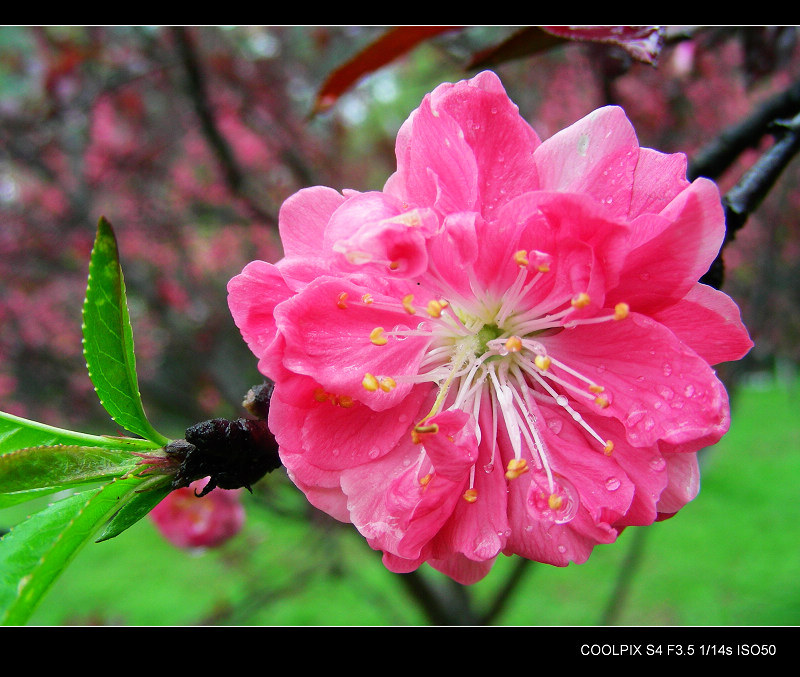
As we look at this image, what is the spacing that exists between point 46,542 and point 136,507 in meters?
0.08

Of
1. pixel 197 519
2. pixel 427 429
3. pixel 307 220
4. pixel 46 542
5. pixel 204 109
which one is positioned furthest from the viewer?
pixel 197 519

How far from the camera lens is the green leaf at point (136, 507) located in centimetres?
56

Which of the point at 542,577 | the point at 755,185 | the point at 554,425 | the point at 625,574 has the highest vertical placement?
the point at 755,185

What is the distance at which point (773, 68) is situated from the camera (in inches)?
55.2

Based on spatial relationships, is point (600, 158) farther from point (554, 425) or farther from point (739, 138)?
point (739, 138)

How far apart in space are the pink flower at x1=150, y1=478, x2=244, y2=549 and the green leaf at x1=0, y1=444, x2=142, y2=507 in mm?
1851

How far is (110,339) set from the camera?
0.61m

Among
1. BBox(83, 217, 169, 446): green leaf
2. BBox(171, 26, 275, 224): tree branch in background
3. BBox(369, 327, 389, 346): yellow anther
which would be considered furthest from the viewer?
BBox(171, 26, 275, 224): tree branch in background

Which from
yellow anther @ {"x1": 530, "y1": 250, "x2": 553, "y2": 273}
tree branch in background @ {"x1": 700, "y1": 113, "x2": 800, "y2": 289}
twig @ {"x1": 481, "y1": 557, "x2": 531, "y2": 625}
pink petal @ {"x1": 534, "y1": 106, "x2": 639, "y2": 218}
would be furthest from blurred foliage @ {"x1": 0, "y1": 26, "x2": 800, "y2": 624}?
yellow anther @ {"x1": 530, "y1": 250, "x2": 553, "y2": 273}

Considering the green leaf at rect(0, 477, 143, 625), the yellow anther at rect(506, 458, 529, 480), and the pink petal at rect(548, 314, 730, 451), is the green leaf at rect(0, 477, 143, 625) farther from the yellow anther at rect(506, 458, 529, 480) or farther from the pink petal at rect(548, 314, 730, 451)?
the pink petal at rect(548, 314, 730, 451)

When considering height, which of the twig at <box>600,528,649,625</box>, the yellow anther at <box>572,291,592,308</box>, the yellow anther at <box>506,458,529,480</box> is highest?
the yellow anther at <box>572,291,592,308</box>

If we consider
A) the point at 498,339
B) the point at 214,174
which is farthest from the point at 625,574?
the point at 214,174

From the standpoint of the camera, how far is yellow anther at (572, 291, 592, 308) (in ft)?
2.03
